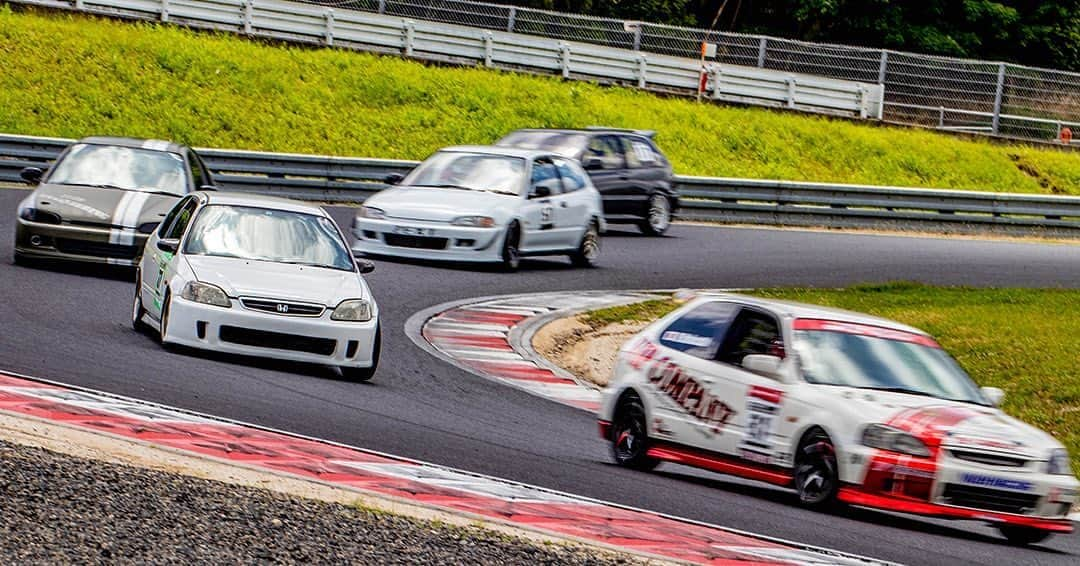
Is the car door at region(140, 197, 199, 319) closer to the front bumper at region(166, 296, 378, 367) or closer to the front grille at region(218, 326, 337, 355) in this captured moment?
the front bumper at region(166, 296, 378, 367)

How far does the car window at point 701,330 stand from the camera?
11.7 m

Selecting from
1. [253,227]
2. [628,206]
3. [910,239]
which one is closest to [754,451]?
[253,227]

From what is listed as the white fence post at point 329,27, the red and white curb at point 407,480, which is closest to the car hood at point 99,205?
the red and white curb at point 407,480

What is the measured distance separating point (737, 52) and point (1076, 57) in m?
18.2

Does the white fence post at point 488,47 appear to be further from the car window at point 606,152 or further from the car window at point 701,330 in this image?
the car window at point 701,330

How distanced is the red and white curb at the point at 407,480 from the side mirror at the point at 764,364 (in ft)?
6.00

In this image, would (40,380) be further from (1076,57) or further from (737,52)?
(1076,57)

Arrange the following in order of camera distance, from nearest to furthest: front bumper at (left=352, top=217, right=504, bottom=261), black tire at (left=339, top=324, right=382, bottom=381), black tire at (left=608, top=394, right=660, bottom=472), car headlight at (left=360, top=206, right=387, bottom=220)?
black tire at (left=608, top=394, right=660, bottom=472), black tire at (left=339, top=324, right=382, bottom=381), front bumper at (left=352, top=217, right=504, bottom=261), car headlight at (left=360, top=206, right=387, bottom=220)

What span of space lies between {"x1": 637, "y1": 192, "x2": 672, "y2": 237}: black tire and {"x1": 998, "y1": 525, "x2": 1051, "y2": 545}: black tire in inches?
684

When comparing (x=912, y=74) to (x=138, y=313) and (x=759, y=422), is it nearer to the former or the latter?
(x=138, y=313)

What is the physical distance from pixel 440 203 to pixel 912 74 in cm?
2452

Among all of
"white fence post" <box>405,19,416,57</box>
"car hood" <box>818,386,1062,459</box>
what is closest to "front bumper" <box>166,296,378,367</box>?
"car hood" <box>818,386,1062,459</box>

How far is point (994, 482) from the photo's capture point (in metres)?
10.1

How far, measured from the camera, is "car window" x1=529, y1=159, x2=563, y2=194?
22.7 m
